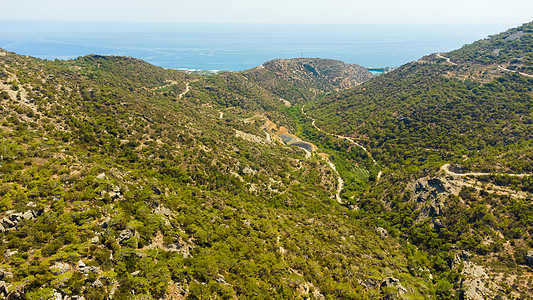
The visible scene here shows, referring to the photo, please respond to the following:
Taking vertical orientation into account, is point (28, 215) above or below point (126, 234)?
above

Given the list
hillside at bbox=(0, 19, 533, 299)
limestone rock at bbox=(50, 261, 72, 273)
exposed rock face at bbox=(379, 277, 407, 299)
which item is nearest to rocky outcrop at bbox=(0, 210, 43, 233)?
hillside at bbox=(0, 19, 533, 299)

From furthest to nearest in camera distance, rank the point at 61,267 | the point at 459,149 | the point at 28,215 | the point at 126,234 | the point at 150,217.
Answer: the point at 459,149 < the point at 150,217 < the point at 126,234 < the point at 28,215 < the point at 61,267

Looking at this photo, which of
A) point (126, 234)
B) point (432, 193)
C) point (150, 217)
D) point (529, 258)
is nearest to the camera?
point (126, 234)

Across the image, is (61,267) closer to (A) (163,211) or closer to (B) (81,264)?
(B) (81,264)

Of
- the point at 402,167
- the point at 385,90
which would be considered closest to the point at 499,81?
the point at 385,90

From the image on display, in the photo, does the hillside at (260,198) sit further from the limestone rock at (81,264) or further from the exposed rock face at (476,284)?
the exposed rock face at (476,284)

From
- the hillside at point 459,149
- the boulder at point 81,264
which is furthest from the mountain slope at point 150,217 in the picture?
the hillside at point 459,149

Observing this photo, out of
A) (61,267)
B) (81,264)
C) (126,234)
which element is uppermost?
(61,267)

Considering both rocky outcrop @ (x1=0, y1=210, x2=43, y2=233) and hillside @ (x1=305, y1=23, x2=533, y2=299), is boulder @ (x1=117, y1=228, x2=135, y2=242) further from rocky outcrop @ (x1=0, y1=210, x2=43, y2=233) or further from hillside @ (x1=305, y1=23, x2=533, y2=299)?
hillside @ (x1=305, y1=23, x2=533, y2=299)

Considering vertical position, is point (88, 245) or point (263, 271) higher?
point (88, 245)

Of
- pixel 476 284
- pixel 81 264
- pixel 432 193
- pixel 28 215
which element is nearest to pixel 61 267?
pixel 81 264

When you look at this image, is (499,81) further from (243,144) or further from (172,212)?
(172,212)
